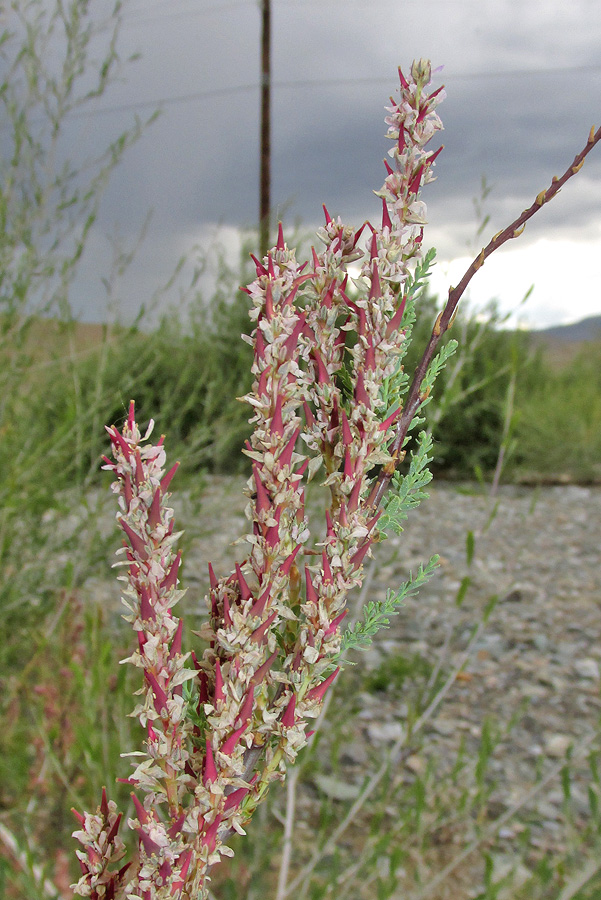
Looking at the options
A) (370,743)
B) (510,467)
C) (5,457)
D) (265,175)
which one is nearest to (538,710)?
(370,743)

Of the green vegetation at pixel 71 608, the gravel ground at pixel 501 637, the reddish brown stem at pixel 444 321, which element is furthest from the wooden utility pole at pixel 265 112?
the reddish brown stem at pixel 444 321

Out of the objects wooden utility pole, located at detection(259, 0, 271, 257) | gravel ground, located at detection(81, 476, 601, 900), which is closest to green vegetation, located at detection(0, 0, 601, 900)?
gravel ground, located at detection(81, 476, 601, 900)

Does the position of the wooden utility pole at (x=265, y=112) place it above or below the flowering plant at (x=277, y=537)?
above

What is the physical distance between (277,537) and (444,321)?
10.8 inches

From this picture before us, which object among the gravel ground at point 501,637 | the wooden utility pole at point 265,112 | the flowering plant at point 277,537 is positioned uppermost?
the wooden utility pole at point 265,112

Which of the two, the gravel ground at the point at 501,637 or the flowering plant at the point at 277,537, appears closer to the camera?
the flowering plant at the point at 277,537

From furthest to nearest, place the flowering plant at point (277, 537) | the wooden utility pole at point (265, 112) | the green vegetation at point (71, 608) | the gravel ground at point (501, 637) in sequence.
Answer: 1. the wooden utility pole at point (265, 112)
2. the gravel ground at point (501, 637)
3. the green vegetation at point (71, 608)
4. the flowering plant at point (277, 537)

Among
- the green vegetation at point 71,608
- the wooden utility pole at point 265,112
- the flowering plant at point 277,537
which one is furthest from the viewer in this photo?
the wooden utility pole at point 265,112

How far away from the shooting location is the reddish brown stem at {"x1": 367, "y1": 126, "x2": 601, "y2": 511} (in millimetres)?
714

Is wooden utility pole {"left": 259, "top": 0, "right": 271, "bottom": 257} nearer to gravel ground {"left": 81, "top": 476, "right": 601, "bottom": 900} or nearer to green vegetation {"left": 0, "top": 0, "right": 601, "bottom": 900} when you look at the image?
gravel ground {"left": 81, "top": 476, "right": 601, "bottom": 900}

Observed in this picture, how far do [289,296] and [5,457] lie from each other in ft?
11.0

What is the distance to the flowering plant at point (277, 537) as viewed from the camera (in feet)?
2.18

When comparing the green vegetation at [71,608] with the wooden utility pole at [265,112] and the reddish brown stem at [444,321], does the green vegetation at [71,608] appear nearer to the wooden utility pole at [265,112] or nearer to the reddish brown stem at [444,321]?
the reddish brown stem at [444,321]

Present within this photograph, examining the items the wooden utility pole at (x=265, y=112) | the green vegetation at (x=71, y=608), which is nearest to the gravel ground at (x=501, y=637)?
the green vegetation at (x=71, y=608)
